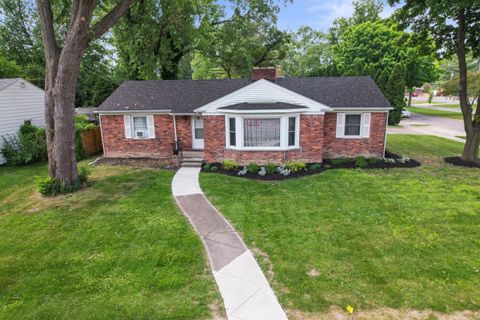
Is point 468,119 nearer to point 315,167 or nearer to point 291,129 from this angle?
point 315,167

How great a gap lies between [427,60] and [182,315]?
42757mm

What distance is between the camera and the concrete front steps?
46.4 ft

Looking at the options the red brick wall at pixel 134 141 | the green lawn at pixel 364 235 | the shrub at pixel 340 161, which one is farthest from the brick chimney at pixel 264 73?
the green lawn at pixel 364 235

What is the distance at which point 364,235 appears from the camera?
737 cm

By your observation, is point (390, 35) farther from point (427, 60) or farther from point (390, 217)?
point (390, 217)

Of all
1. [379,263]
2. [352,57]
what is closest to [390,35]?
[352,57]

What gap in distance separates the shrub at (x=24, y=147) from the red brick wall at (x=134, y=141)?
144 inches

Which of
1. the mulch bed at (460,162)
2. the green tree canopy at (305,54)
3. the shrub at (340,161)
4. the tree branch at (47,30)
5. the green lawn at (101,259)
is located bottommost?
the green lawn at (101,259)

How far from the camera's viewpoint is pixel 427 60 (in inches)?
1435

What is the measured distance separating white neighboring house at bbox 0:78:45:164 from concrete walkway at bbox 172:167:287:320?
12608 mm

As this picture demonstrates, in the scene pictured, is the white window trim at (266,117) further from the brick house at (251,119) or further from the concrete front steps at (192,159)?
the concrete front steps at (192,159)

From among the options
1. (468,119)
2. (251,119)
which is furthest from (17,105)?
(468,119)

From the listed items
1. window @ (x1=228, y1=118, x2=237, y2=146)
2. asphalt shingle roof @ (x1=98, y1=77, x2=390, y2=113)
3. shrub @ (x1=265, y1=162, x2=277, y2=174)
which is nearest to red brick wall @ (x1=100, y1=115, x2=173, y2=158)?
asphalt shingle roof @ (x1=98, y1=77, x2=390, y2=113)

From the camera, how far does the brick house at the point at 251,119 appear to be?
1337cm
